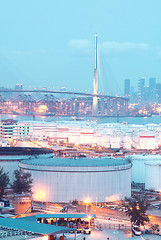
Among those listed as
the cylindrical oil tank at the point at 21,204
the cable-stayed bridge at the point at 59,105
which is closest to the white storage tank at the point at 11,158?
the cylindrical oil tank at the point at 21,204

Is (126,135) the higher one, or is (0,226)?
(126,135)

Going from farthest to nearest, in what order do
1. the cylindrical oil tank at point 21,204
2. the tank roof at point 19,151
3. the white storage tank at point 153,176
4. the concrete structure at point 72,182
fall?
the white storage tank at point 153,176 → the tank roof at point 19,151 → the concrete structure at point 72,182 → the cylindrical oil tank at point 21,204

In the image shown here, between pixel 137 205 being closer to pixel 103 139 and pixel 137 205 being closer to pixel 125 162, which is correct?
pixel 125 162

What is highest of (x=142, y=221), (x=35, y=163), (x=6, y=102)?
(x=6, y=102)

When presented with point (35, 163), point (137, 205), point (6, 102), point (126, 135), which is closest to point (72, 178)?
point (35, 163)

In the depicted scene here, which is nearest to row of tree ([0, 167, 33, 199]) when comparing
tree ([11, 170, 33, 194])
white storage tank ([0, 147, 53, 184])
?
tree ([11, 170, 33, 194])

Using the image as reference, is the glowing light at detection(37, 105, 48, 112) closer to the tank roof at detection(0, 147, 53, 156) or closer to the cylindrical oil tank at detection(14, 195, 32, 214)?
the tank roof at detection(0, 147, 53, 156)

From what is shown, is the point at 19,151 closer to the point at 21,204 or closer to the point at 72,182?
the point at 72,182

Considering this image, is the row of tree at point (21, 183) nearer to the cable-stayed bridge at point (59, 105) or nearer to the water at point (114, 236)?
the water at point (114, 236)
